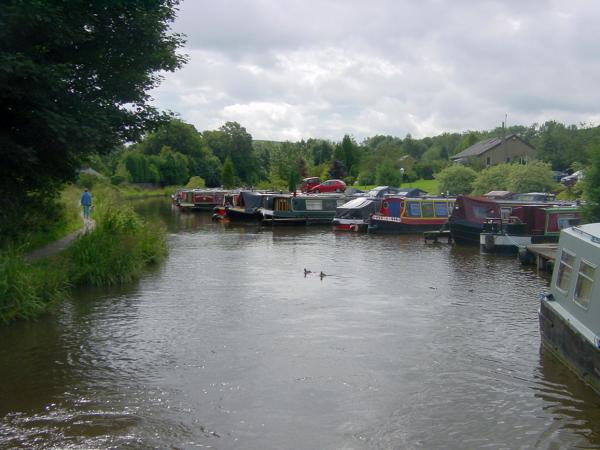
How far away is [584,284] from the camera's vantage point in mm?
10188

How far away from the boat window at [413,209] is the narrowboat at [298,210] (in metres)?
6.59

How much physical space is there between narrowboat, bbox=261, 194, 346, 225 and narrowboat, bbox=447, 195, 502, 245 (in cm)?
1142

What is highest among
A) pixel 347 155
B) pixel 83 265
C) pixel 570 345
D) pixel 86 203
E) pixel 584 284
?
pixel 347 155

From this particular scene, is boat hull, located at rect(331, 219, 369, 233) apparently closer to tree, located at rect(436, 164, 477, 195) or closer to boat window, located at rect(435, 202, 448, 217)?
boat window, located at rect(435, 202, 448, 217)

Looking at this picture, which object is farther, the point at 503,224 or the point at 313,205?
the point at 313,205

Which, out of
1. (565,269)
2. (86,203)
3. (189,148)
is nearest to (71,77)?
(565,269)

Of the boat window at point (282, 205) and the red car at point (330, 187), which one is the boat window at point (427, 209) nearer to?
the boat window at point (282, 205)

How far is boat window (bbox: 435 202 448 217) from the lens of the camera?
34.6m

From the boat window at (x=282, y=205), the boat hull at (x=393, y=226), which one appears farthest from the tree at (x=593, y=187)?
the boat window at (x=282, y=205)

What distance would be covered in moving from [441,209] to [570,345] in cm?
2450

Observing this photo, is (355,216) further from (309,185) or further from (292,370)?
(309,185)

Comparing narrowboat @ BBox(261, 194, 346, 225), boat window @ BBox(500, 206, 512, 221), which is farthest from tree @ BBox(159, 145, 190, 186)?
boat window @ BBox(500, 206, 512, 221)

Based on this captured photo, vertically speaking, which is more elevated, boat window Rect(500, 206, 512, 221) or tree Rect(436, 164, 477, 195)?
tree Rect(436, 164, 477, 195)

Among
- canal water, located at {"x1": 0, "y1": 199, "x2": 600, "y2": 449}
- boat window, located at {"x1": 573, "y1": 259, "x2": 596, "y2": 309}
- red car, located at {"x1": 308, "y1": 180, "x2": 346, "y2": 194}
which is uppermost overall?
red car, located at {"x1": 308, "y1": 180, "x2": 346, "y2": 194}
